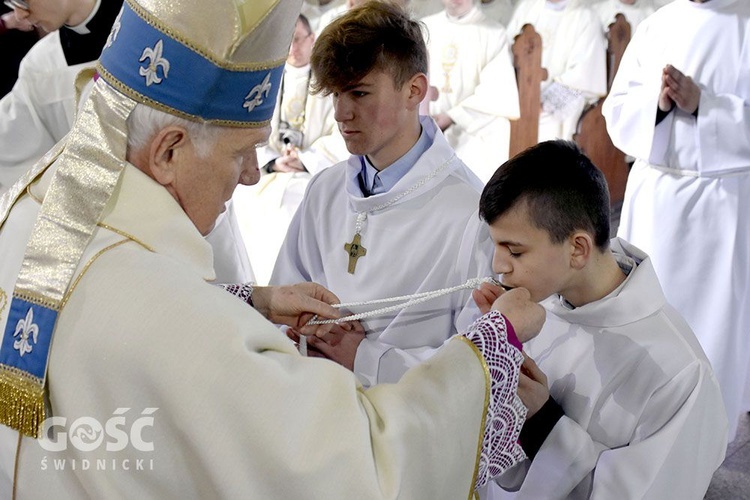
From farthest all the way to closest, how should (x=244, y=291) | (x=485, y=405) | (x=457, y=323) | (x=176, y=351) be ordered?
(x=457, y=323), (x=244, y=291), (x=485, y=405), (x=176, y=351)

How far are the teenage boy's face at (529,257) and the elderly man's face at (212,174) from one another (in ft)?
2.39

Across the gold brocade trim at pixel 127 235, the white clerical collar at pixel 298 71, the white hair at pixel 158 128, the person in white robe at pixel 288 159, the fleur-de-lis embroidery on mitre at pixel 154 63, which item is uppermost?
the fleur-de-lis embroidery on mitre at pixel 154 63

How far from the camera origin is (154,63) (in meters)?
1.61

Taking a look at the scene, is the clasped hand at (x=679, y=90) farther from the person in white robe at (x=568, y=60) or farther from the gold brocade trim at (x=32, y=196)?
the gold brocade trim at (x=32, y=196)

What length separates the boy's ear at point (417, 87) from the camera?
272 cm

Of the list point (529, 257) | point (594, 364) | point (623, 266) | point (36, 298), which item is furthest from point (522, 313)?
point (36, 298)

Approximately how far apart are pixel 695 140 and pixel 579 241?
8.60ft

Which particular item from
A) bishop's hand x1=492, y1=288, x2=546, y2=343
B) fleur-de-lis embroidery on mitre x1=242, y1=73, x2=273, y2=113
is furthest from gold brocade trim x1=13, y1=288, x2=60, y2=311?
bishop's hand x1=492, y1=288, x2=546, y2=343

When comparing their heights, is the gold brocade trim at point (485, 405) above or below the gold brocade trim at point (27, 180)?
below

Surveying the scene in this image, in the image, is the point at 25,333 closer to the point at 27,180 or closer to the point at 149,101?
the point at 27,180

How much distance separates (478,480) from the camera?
1731 mm

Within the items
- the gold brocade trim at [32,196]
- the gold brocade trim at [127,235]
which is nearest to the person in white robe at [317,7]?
the gold brocade trim at [32,196]

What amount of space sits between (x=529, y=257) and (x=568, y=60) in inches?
224

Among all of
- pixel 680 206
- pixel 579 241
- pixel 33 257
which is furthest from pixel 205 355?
pixel 680 206
